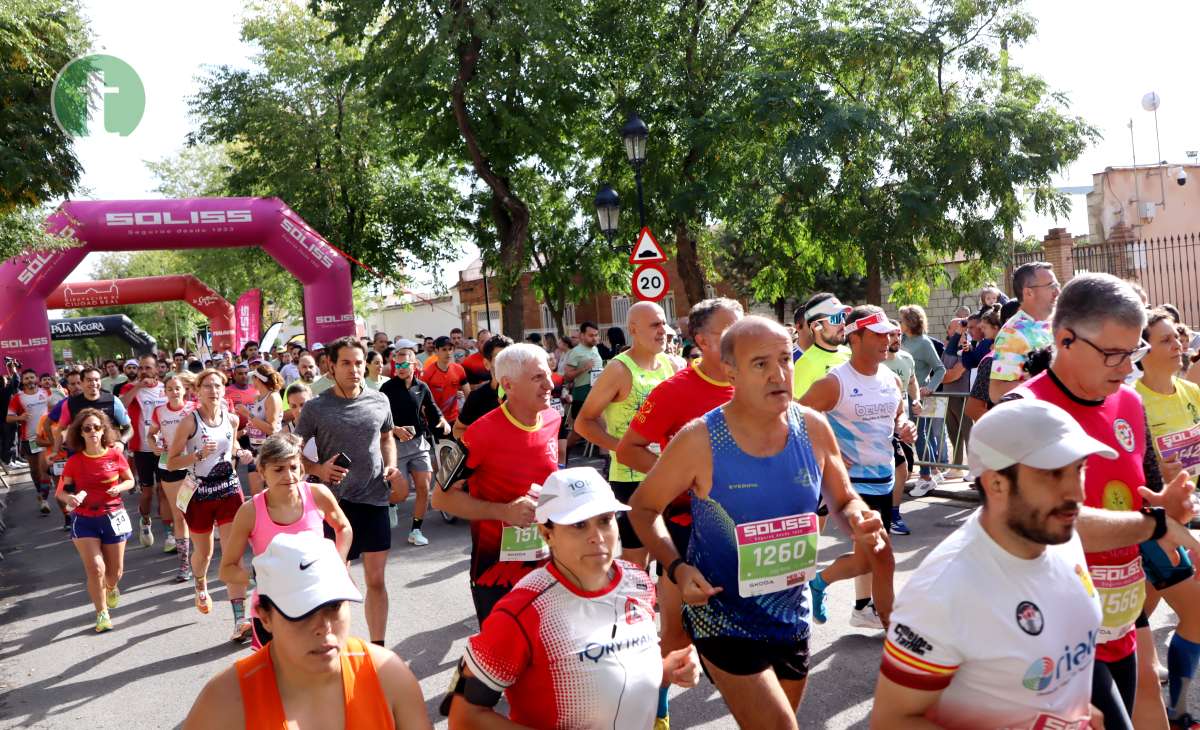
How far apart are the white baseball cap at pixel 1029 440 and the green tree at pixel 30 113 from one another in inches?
381

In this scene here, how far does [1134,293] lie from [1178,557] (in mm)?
1058

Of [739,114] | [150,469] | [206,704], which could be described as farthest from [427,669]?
[739,114]

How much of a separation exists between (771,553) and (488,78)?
17509 mm

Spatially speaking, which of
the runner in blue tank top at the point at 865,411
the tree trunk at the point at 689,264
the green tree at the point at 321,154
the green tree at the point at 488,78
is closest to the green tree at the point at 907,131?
the tree trunk at the point at 689,264

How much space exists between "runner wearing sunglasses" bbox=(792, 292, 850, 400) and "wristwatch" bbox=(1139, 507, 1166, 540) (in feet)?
13.0

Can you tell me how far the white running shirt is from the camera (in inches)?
89.0

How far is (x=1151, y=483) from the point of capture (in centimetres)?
346

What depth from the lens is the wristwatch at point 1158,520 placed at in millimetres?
3082

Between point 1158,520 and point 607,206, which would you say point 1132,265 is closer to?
point 607,206

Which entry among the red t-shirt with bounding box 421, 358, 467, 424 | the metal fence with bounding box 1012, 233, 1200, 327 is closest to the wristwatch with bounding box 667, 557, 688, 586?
the red t-shirt with bounding box 421, 358, 467, 424

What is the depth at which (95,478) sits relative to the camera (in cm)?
846

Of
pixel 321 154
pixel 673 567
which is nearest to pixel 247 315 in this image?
pixel 321 154

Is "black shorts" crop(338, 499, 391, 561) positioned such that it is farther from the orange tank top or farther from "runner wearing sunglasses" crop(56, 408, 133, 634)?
the orange tank top

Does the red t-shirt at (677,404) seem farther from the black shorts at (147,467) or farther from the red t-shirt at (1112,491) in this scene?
the black shorts at (147,467)
